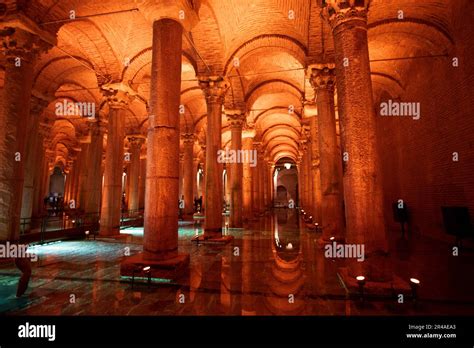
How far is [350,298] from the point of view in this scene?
12.9 ft

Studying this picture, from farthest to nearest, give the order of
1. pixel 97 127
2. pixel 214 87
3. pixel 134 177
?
pixel 134 177 < pixel 97 127 < pixel 214 87

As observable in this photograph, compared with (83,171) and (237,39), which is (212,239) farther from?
(83,171)

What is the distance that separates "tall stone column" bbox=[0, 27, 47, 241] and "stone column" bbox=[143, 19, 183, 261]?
12.7 ft

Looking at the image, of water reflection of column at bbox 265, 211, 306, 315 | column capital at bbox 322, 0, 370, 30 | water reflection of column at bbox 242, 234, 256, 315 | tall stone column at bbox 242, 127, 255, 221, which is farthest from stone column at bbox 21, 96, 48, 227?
column capital at bbox 322, 0, 370, 30

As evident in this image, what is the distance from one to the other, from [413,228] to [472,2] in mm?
8584

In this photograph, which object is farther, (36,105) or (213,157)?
(36,105)

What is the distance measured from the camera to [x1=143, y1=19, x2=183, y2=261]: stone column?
491cm

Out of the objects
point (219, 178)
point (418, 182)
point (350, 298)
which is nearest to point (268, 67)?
point (219, 178)

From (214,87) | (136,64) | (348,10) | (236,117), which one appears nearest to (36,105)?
(136,64)

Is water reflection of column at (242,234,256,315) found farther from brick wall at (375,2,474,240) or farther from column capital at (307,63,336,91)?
brick wall at (375,2,474,240)

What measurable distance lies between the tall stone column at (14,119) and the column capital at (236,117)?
314 inches

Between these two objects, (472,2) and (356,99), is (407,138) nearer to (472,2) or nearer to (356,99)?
(472,2)

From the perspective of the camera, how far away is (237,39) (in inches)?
388

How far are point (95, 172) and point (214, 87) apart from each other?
28.0 ft
